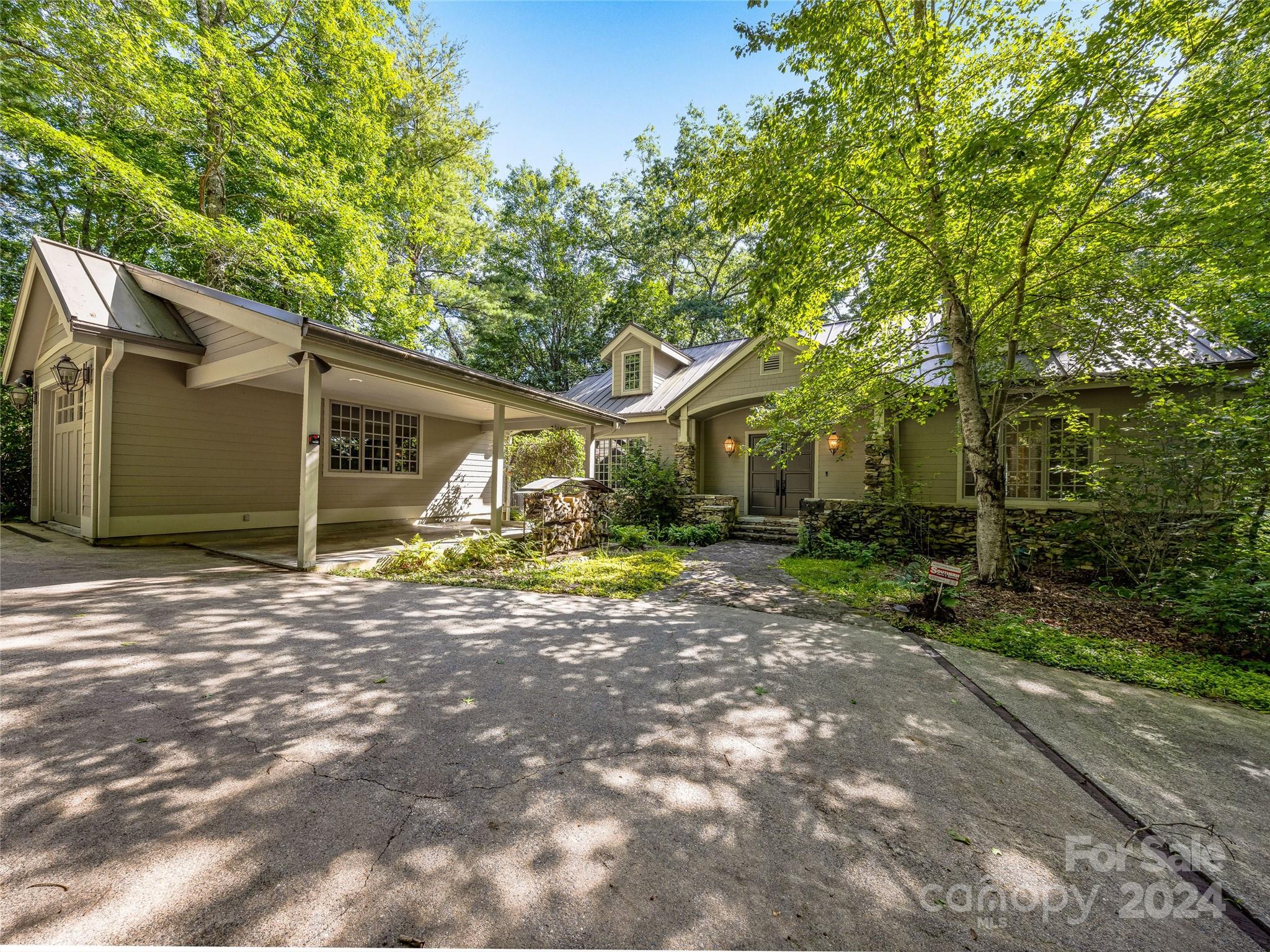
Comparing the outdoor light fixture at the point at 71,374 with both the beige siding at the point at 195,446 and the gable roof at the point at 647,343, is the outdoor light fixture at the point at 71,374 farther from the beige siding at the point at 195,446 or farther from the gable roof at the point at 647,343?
the gable roof at the point at 647,343

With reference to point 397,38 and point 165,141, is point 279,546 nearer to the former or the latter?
point 165,141

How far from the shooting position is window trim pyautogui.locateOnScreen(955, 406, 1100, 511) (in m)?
7.95

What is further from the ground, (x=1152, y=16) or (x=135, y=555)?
(x=1152, y=16)

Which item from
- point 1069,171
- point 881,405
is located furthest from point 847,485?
point 1069,171

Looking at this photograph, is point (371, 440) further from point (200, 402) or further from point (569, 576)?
point (569, 576)

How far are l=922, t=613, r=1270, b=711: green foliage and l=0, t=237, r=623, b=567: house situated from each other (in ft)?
22.6

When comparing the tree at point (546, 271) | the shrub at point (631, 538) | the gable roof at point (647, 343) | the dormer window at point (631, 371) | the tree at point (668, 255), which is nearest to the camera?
the shrub at point (631, 538)

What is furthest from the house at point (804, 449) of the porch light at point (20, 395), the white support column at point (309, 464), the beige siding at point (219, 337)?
the porch light at point (20, 395)

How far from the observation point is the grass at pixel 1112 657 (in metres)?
3.34

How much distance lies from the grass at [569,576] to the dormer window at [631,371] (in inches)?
304

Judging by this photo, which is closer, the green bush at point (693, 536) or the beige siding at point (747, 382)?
the green bush at point (693, 536)

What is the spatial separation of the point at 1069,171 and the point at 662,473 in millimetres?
8104

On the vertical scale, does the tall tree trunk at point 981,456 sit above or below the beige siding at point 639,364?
below

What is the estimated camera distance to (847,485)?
33.4 feet
